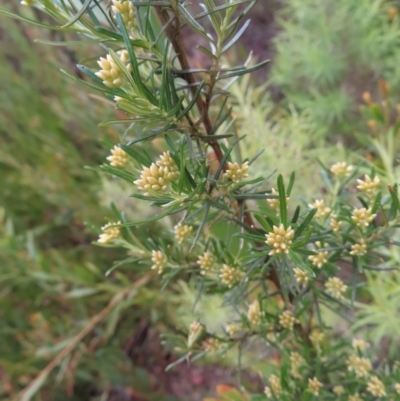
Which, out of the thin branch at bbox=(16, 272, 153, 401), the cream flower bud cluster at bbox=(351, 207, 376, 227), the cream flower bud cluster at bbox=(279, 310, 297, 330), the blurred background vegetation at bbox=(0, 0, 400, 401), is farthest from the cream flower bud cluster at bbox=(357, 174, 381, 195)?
the thin branch at bbox=(16, 272, 153, 401)

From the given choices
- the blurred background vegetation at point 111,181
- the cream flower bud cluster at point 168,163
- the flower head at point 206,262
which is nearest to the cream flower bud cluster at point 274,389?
the flower head at point 206,262

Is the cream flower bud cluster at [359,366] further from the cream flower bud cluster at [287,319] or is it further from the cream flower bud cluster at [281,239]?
the cream flower bud cluster at [281,239]

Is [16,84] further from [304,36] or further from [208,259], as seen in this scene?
[208,259]

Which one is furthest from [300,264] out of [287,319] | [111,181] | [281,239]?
[111,181]

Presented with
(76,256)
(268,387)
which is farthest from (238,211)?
(76,256)

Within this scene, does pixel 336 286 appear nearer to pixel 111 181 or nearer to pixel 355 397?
pixel 355 397

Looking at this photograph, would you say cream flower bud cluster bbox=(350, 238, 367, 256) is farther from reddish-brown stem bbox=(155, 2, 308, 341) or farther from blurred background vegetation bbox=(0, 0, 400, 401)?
blurred background vegetation bbox=(0, 0, 400, 401)
